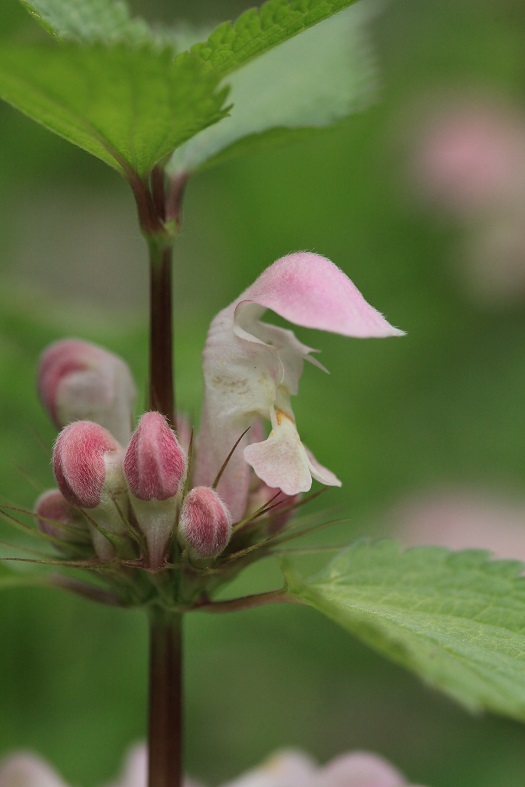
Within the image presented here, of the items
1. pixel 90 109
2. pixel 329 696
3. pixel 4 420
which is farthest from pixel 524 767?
pixel 90 109

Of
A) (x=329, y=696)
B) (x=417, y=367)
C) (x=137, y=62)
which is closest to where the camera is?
(x=137, y=62)

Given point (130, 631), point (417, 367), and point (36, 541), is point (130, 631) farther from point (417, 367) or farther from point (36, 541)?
point (417, 367)

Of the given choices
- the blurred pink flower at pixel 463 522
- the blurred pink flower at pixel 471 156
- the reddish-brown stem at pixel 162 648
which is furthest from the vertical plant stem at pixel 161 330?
the blurred pink flower at pixel 471 156

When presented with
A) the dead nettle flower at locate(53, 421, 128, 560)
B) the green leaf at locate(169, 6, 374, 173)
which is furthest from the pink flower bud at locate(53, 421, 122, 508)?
the green leaf at locate(169, 6, 374, 173)

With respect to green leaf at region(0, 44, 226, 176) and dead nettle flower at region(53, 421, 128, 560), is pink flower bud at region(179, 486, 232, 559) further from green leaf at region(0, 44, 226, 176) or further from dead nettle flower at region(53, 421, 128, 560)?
green leaf at region(0, 44, 226, 176)

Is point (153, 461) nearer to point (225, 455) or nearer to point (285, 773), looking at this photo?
point (225, 455)

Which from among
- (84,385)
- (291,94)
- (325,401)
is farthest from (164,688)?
(325,401)

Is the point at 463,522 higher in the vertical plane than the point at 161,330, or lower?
lower
